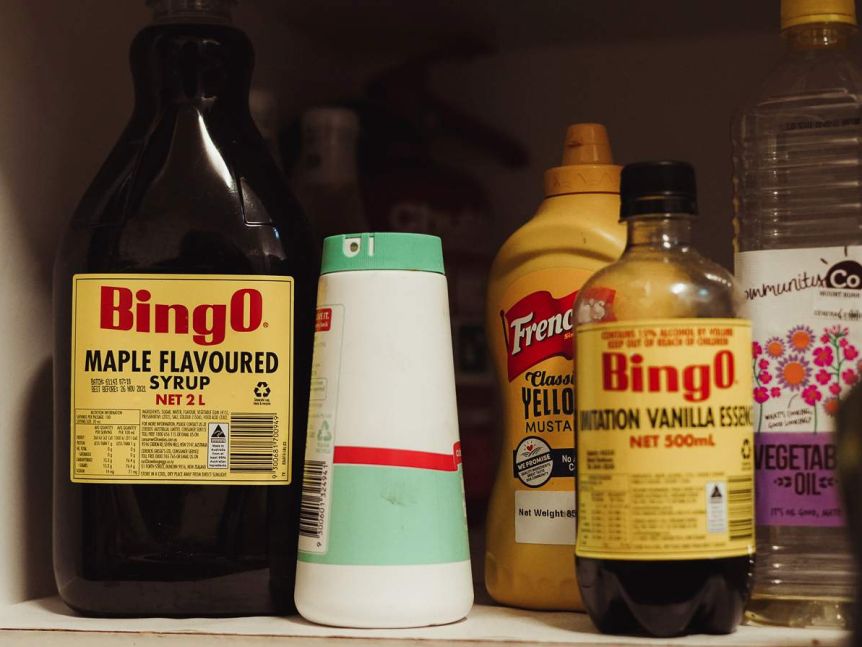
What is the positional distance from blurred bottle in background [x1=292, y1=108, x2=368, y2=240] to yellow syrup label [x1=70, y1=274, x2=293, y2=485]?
0.81ft

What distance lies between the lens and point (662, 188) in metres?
0.63

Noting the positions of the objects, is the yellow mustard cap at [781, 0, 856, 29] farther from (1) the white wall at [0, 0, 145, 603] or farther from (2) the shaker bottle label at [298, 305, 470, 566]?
(1) the white wall at [0, 0, 145, 603]

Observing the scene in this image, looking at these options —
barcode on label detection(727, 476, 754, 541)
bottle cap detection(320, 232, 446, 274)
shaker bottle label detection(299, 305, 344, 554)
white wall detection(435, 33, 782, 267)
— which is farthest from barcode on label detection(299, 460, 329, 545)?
white wall detection(435, 33, 782, 267)

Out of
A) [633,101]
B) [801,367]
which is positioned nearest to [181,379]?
[801,367]

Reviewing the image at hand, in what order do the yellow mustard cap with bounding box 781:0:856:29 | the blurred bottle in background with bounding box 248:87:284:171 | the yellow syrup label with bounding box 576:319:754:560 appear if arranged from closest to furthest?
the yellow syrup label with bounding box 576:319:754:560 < the yellow mustard cap with bounding box 781:0:856:29 < the blurred bottle in background with bounding box 248:87:284:171

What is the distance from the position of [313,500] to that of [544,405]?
0.50 ft

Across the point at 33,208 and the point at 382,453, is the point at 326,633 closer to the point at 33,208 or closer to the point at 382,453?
the point at 382,453

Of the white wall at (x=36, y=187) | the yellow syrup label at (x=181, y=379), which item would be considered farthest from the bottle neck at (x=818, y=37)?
the white wall at (x=36, y=187)

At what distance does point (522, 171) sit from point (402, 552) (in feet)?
1.64

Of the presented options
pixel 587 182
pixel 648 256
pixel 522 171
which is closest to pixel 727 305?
pixel 648 256

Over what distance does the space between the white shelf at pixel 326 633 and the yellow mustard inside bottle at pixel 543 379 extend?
0.04m

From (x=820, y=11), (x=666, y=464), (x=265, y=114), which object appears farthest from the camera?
(x=265, y=114)

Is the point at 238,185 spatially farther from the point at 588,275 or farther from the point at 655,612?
the point at 655,612

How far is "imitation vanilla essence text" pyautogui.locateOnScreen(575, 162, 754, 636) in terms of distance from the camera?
23.5 inches
